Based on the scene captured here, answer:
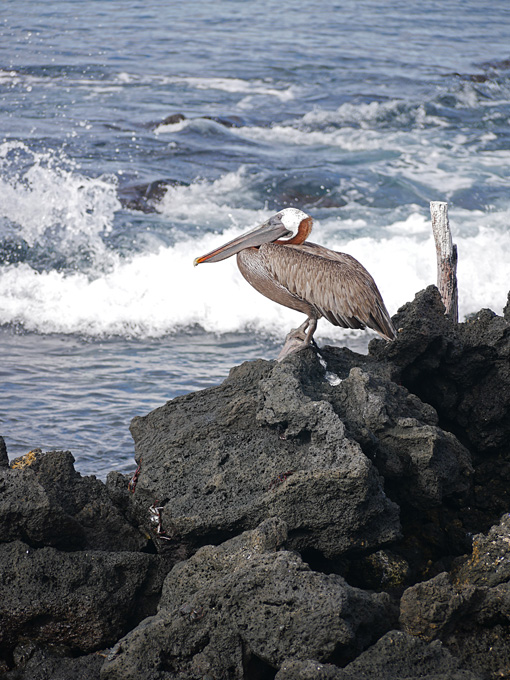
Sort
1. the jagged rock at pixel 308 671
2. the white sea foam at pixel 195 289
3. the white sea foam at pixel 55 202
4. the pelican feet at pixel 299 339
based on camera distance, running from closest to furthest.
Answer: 1. the jagged rock at pixel 308 671
2. the pelican feet at pixel 299 339
3. the white sea foam at pixel 195 289
4. the white sea foam at pixel 55 202

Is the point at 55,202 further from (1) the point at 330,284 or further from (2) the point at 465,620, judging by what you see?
(2) the point at 465,620

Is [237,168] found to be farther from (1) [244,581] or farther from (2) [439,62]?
(1) [244,581]

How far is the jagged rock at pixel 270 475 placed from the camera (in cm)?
410

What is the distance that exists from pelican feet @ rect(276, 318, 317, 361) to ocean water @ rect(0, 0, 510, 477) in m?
2.23

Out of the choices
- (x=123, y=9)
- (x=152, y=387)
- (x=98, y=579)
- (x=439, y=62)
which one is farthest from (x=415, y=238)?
(x=123, y=9)

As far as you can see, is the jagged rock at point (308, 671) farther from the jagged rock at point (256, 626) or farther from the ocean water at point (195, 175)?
the ocean water at point (195, 175)

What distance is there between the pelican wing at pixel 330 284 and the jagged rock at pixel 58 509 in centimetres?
188

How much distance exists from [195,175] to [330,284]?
11.2 meters

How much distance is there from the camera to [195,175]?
15992 mm

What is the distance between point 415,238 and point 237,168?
4.50m

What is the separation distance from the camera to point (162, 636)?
3.47m

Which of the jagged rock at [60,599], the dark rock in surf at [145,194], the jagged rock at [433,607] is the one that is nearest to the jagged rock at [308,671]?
the jagged rock at [433,607]

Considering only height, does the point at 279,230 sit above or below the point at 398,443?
above

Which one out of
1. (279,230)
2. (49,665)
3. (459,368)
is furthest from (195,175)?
(49,665)
